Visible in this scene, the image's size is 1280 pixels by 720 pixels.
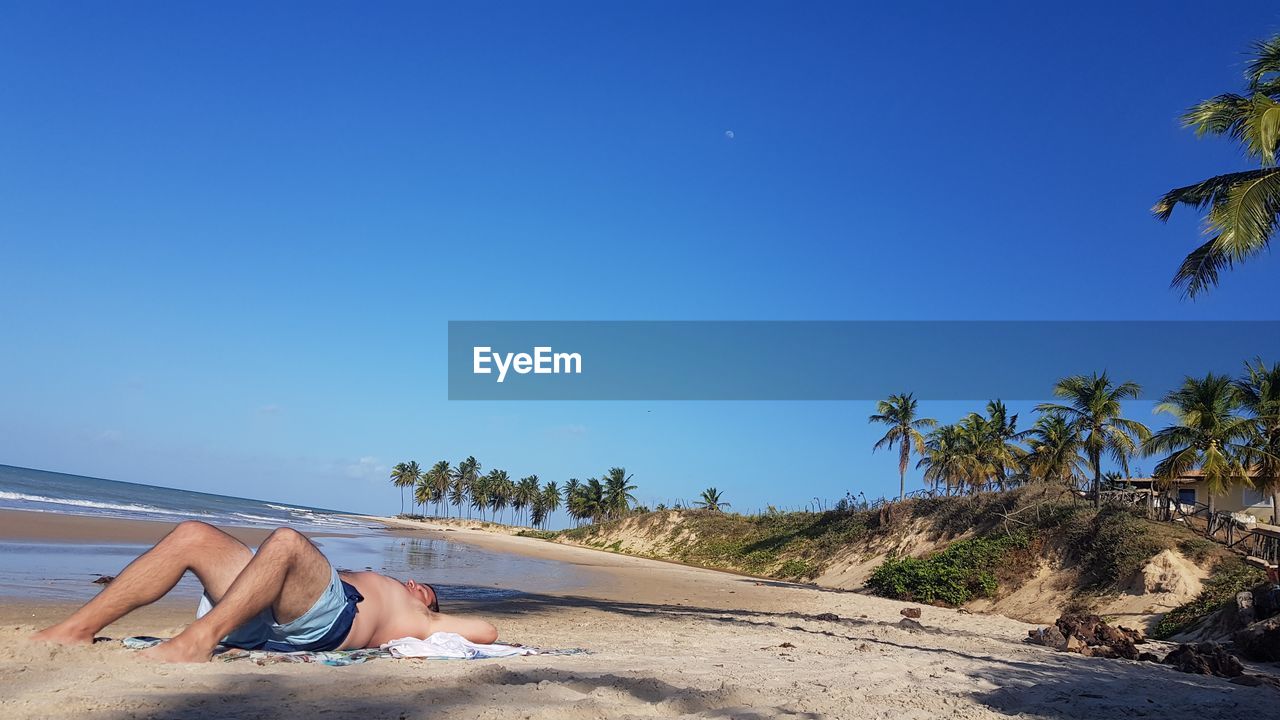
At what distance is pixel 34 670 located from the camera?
11.2ft

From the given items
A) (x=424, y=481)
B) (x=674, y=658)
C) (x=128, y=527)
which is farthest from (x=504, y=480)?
(x=674, y=658)

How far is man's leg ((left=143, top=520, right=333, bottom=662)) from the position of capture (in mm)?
3738

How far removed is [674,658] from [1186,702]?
11.3ft

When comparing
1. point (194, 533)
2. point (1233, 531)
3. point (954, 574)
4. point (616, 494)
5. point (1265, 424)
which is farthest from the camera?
point (616, 494)

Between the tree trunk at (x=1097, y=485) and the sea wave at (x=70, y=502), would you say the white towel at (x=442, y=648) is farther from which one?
the sea wave at (x=70, y=502)

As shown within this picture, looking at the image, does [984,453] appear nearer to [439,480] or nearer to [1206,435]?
[1206,435]

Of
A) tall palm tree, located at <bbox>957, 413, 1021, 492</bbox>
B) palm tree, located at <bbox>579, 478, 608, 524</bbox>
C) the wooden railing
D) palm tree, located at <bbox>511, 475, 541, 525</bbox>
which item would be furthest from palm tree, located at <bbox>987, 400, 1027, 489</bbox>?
palm tree, located at <bbox>511, 475, 541, 525</bbox>

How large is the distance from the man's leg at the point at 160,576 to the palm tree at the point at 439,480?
408 ft

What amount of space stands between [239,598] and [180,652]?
1.18ft

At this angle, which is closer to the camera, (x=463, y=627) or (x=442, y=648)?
(x=442, y=648)

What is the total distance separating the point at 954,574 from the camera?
16297 mm

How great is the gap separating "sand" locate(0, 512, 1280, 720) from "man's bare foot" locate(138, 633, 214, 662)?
0.08m

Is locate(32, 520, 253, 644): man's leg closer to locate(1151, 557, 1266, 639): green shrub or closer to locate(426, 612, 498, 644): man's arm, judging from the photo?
locate(426, 612, 498, 644): man's arm

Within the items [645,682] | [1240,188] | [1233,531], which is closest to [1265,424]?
[1233,531]
